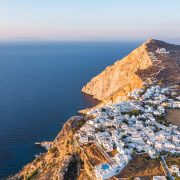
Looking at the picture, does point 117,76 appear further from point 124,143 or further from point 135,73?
point 124,143

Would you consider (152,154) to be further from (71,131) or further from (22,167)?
(22,167)

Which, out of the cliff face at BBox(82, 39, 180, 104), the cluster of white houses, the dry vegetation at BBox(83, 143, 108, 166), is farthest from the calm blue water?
the dry vegetation at BBox(83, 143, 108, 166)

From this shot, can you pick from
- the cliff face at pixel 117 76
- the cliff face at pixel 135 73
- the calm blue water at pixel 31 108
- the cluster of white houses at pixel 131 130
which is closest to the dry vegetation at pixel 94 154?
the cluster of white houses at pixel 131 130

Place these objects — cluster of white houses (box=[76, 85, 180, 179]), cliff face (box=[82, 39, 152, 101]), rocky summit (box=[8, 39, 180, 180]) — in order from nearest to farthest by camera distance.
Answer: rocky summit (box=[8, 39, 180, 180]) → cluster of white houses (box=[76, 85, 180, 179]) → cliff face (box=[82, 39, 152, 101])

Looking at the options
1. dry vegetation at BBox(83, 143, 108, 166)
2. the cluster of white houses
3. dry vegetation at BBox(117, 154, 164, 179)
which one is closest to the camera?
dry vegetation at BBox(117, 154, 164, 179)

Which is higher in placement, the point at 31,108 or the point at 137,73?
the point at 137,73

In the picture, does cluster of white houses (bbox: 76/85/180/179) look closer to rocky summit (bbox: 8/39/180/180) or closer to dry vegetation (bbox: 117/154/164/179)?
rocky summit (bbox: 8/39/180/180)

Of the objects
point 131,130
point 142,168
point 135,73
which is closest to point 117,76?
point 135,73
